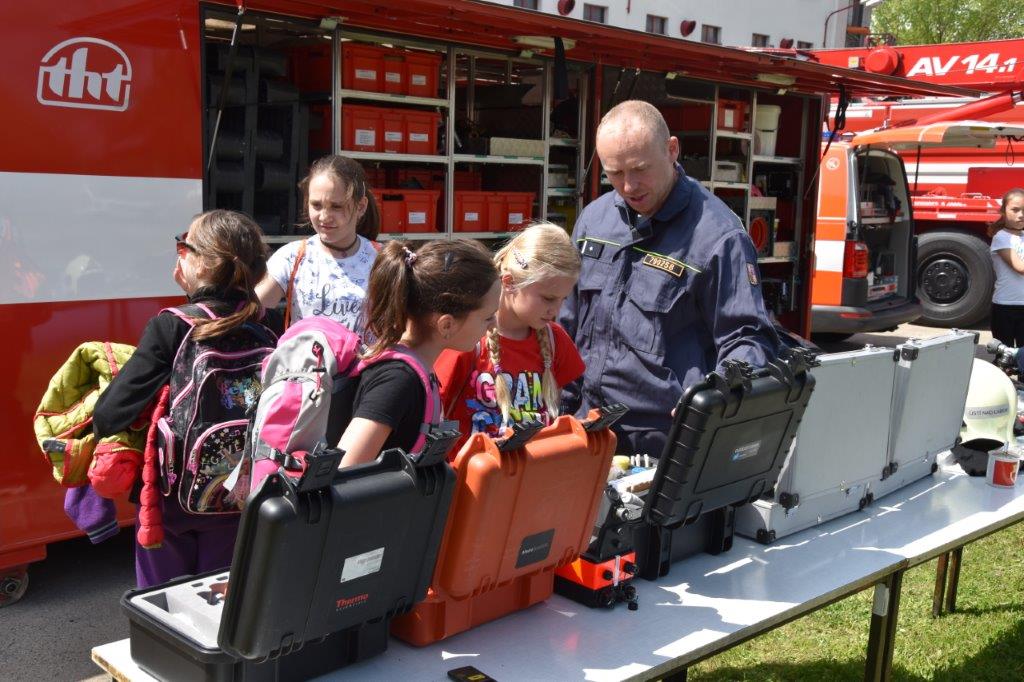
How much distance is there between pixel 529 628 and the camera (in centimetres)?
213

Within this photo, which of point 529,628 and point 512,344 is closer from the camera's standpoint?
point 529,628

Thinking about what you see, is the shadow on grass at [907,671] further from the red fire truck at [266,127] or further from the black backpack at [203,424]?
the red fire truck at [266,127]

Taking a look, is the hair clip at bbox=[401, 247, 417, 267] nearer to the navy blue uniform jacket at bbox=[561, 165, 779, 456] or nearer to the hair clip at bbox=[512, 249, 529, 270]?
the hair clip at bbox=[512, 249, 529, 270]

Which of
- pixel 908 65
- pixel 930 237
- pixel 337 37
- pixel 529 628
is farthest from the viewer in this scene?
pixel 908 65

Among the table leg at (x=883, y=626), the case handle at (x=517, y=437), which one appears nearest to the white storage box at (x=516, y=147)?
the table leg at (x=883, y=626)

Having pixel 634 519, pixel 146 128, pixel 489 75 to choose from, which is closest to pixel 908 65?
pixel 489 75

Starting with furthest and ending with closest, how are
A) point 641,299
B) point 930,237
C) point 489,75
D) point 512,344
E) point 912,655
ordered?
point 930,237
point 489,75
point 912,655
point 641,299
point 512,344

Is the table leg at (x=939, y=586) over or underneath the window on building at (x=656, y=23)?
underneath

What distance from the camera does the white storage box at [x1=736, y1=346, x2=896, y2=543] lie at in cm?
271

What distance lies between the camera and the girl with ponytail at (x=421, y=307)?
2014mm

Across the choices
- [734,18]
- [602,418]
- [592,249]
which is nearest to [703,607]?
[602,418]

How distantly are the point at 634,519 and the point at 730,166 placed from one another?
229 inches

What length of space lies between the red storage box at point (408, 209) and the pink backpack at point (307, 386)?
3509 mm

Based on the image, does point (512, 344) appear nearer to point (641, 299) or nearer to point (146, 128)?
point (641, 299)
